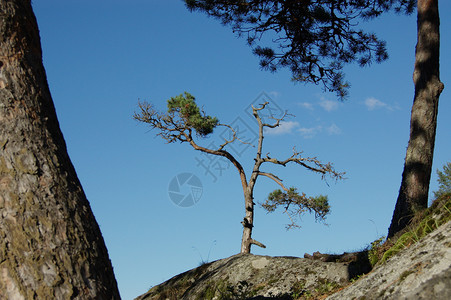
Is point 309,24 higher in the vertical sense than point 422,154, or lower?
higher

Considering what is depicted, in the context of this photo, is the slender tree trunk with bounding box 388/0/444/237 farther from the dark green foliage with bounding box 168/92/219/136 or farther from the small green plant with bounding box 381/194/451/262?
the dark green foliage with bounding box 168/92/219/136

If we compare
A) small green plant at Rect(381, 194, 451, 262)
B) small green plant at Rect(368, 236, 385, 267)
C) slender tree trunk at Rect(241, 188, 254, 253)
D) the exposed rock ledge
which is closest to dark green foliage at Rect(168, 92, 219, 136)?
slender tree trunk at Rect(241, 188, 254, 253)

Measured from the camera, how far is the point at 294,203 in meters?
13.3

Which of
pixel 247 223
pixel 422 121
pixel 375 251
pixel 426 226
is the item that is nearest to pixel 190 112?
pixel 247 223

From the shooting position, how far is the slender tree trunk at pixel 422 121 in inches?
269

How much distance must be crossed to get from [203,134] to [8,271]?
11560mm

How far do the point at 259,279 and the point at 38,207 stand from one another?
383 cm

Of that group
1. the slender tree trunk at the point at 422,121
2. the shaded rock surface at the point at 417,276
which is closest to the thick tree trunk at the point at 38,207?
the shaded rock surface at the point at 417,276

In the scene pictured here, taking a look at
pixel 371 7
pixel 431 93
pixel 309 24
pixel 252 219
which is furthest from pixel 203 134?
pixel 431 93

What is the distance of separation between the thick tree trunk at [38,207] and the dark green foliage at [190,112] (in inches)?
416

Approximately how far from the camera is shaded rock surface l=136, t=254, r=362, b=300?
17.5ft

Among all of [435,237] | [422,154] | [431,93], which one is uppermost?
[431,93]

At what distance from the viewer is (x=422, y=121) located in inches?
281

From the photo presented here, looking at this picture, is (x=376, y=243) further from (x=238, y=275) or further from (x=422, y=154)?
(x=422, y=154)
